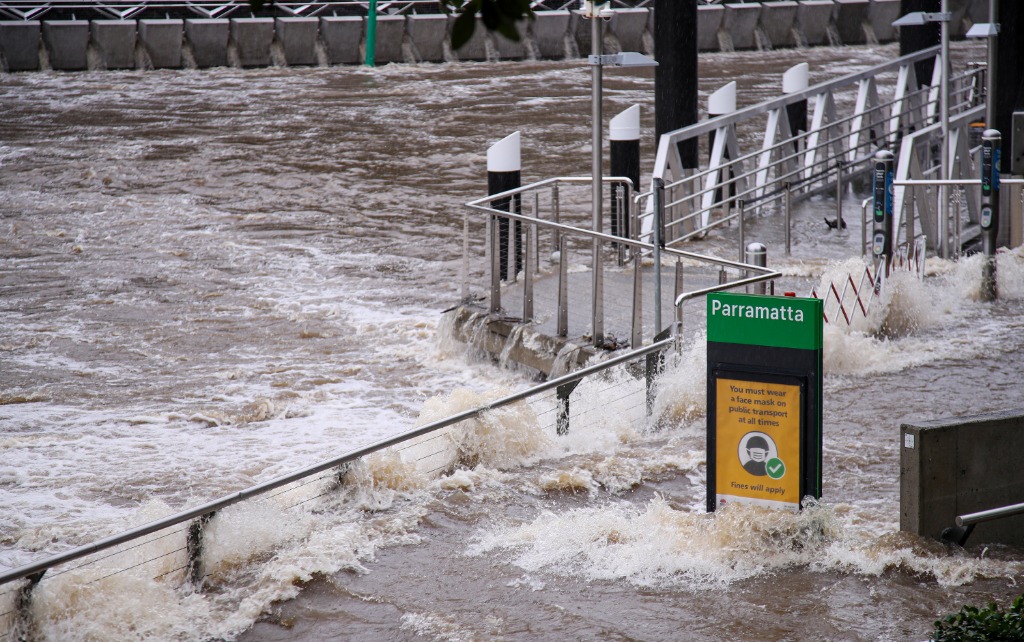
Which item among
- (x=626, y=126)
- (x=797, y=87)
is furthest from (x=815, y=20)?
(x=626, y=126)

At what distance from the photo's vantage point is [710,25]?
120 ft

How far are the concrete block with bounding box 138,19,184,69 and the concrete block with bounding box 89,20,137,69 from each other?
31cm

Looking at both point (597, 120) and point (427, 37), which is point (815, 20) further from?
point (597, 120)

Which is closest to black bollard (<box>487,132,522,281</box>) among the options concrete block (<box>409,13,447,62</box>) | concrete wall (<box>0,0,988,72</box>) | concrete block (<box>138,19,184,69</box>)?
concrete wall (<box>0,0,988,72</box>)

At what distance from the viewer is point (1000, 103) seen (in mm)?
15227

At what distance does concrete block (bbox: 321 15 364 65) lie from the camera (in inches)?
1296

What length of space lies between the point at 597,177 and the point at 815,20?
28351 millimetres

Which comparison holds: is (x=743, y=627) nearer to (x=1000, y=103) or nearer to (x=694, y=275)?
(x=694, y=275)

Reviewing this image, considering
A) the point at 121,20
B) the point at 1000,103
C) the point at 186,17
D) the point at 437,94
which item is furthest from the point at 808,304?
the point at 186,17

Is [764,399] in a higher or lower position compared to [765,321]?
lower

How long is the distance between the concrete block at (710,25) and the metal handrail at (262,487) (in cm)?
Result: 2901

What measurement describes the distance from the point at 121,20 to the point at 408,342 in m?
22.3

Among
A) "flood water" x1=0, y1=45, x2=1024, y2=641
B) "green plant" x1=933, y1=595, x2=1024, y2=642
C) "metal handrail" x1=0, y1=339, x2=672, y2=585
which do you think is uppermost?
"green plant" x1=933, y1=595, x2=1024, y2=642

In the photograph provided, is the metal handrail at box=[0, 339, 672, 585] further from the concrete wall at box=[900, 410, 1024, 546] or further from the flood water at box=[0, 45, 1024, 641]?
the concrete wall at box=[900, 410, 1024, 546]
